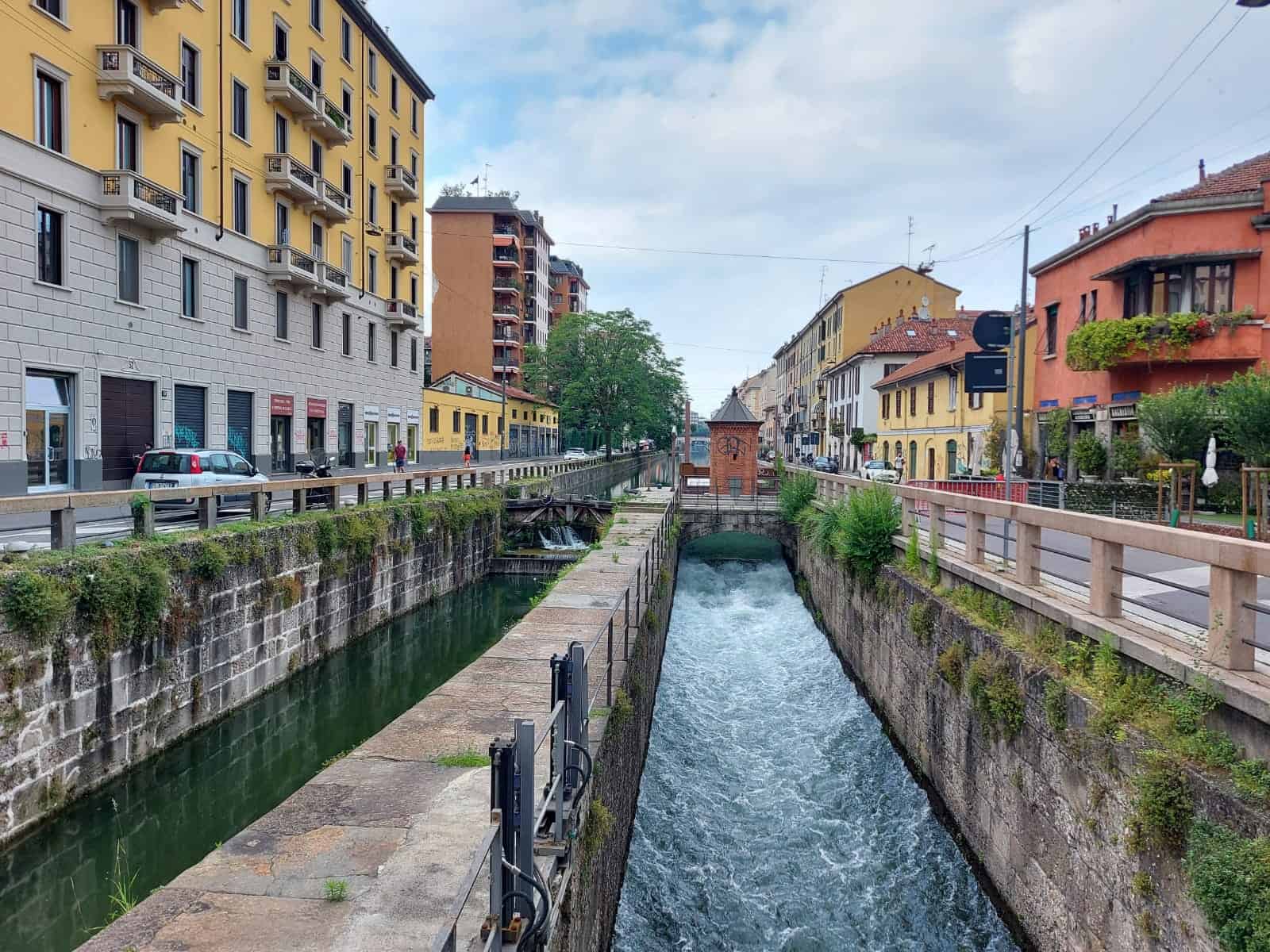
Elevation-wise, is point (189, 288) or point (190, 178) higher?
point (190, 178)

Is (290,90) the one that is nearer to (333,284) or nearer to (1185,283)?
(333,284)

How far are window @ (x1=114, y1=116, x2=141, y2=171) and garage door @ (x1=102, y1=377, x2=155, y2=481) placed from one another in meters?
5.48

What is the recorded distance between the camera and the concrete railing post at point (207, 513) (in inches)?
442

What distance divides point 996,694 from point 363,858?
5481 mm

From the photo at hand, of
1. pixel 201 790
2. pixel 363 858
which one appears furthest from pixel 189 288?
pixel 363 858

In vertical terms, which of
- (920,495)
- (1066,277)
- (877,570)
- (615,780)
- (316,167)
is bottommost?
(615,780)

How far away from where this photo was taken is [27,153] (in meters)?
17.0

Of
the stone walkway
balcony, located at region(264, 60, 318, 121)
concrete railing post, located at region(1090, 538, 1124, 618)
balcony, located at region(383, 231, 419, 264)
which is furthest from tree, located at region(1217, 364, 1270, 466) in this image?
balcony, located at region(383, 231, 419, 264)

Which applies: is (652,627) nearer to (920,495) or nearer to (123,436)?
(920,495)

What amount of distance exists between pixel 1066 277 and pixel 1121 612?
23614 mm

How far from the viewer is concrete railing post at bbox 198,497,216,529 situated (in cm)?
1123

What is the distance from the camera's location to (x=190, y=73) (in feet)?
75.0

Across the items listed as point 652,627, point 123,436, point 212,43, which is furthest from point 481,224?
point 652,627

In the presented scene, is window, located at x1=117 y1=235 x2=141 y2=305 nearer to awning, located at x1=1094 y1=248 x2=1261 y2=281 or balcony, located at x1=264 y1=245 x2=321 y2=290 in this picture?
balcony, located at x1=264 y1=245 x2=321 y2=290
